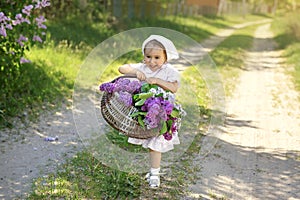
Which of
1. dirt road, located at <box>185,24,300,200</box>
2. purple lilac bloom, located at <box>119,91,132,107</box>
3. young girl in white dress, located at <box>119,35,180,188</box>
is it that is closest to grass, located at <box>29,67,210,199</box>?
dirt road, located at <box>185,24,300,200</box>

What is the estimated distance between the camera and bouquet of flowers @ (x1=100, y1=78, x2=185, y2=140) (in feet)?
14.2

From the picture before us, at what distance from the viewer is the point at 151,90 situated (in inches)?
174

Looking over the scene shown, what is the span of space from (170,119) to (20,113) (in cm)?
341

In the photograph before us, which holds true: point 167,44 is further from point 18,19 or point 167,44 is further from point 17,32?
point 17,32

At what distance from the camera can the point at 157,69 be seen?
4.69 m

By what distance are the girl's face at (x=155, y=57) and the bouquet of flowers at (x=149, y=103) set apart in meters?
0.22

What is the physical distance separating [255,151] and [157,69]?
93.7 inches

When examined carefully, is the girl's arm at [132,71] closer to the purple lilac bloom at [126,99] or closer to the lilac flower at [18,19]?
the purple lilac bloom at [126,99]

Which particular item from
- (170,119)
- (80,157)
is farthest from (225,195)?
(80,157)

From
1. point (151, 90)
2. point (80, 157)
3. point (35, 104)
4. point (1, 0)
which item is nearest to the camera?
point (151, 90)

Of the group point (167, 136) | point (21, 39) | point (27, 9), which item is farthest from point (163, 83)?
point (21, 39)

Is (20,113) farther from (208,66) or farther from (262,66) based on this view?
(262,66)

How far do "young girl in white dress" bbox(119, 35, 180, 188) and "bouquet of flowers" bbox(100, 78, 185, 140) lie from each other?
0.10m

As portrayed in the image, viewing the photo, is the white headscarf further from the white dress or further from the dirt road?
the dirt road
